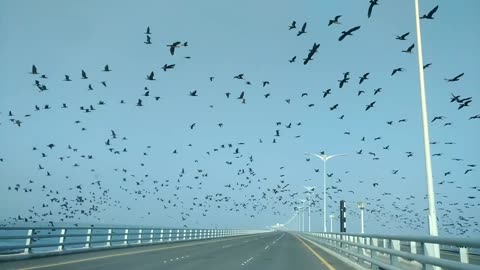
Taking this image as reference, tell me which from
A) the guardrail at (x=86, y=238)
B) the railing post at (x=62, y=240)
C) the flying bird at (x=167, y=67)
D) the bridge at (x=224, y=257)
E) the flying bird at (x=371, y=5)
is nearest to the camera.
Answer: the bridge at (x=224, y=257)

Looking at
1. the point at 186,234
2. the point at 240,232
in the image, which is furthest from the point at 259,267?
the point at 240,232

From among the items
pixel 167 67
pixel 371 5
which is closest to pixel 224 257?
pixel 167 67

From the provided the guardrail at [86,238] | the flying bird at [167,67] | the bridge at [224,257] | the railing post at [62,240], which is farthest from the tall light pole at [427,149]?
the railing post at [62,240]

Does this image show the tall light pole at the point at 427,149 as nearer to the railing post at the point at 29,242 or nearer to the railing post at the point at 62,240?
the railing post at the point at 29,242

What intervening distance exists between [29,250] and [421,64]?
719 inches

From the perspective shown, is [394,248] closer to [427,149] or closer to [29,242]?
[427,149]

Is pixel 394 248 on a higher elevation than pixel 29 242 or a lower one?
higher

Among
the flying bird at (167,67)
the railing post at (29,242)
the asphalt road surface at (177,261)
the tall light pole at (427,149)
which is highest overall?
the flying bird at (167,67)

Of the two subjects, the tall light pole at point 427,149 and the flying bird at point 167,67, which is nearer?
the tall light pole at point 427,149

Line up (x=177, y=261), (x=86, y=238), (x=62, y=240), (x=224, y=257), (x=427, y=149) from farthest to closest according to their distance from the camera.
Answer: (x=86, y=238) → (x=224, y=257) → (x=62, y=240) → (x=177, y=261) → (x=427, y=149)

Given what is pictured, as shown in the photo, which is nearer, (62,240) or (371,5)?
(371,5)

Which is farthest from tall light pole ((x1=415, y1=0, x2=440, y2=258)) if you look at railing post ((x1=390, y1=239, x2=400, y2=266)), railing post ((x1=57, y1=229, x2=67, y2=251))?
railing post ((x1=57, y1=229, x2=67, y2=251))

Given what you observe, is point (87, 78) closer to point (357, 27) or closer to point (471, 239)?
point (357, 27)

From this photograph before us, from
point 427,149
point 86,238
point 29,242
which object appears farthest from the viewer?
point 86,238
